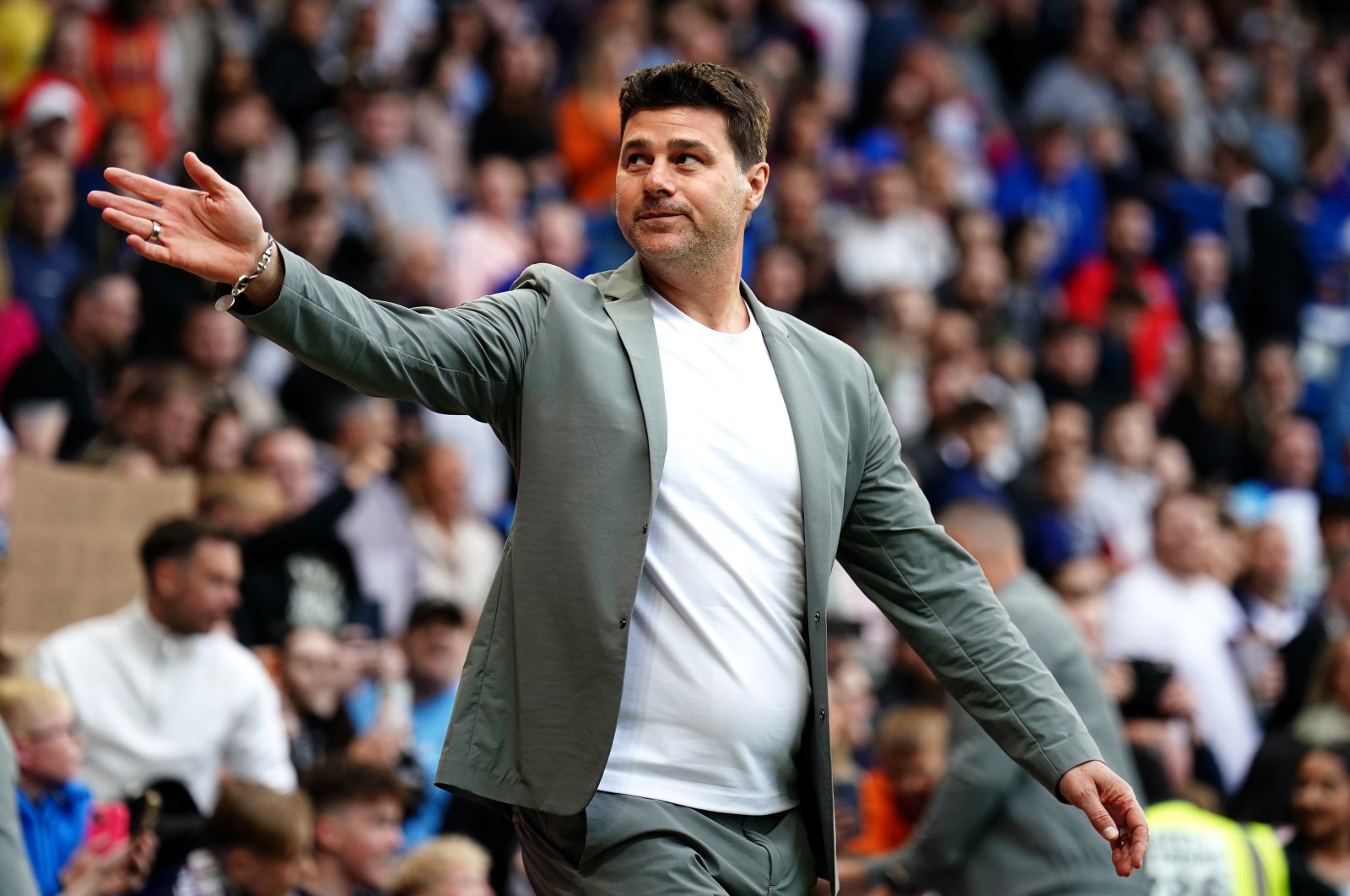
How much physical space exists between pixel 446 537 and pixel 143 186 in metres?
5.19

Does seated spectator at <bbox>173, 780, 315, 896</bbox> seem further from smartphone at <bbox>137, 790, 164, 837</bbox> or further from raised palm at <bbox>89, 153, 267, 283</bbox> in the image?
raised palm at <bbox>89, 153, 267, 283</bbox>

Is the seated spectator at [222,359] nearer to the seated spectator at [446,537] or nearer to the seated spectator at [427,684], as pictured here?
the seated spectator at [446,537]

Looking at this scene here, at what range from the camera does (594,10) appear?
12750 mm

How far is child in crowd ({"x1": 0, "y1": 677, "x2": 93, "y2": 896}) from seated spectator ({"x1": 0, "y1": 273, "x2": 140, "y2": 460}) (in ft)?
8.06

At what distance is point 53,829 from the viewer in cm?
520

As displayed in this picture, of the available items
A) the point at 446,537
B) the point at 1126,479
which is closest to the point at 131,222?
the point at 446,537

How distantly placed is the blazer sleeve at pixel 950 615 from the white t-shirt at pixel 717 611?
27cm

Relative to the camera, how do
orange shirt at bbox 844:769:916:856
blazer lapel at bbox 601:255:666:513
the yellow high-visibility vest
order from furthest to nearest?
orange shirt at bbox 844:769:916:856, the yellow high-visibility vest, blazer lapel at bbox 601:255:666:513

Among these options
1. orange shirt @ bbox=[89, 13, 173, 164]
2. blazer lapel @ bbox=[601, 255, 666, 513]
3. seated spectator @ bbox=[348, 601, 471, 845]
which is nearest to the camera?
blazer lapel @ bbox=[601, 255, 666, 513]

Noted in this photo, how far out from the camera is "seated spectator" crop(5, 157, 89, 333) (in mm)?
8344

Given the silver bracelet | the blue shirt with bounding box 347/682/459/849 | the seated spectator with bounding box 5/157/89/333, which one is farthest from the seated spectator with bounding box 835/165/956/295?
the silver bracelet

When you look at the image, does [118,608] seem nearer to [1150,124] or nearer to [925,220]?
[925,220]

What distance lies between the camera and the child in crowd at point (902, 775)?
6.50 metres

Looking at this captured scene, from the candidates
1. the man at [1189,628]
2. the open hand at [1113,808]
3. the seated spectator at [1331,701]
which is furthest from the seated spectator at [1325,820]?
the open hand at [1113,808]
